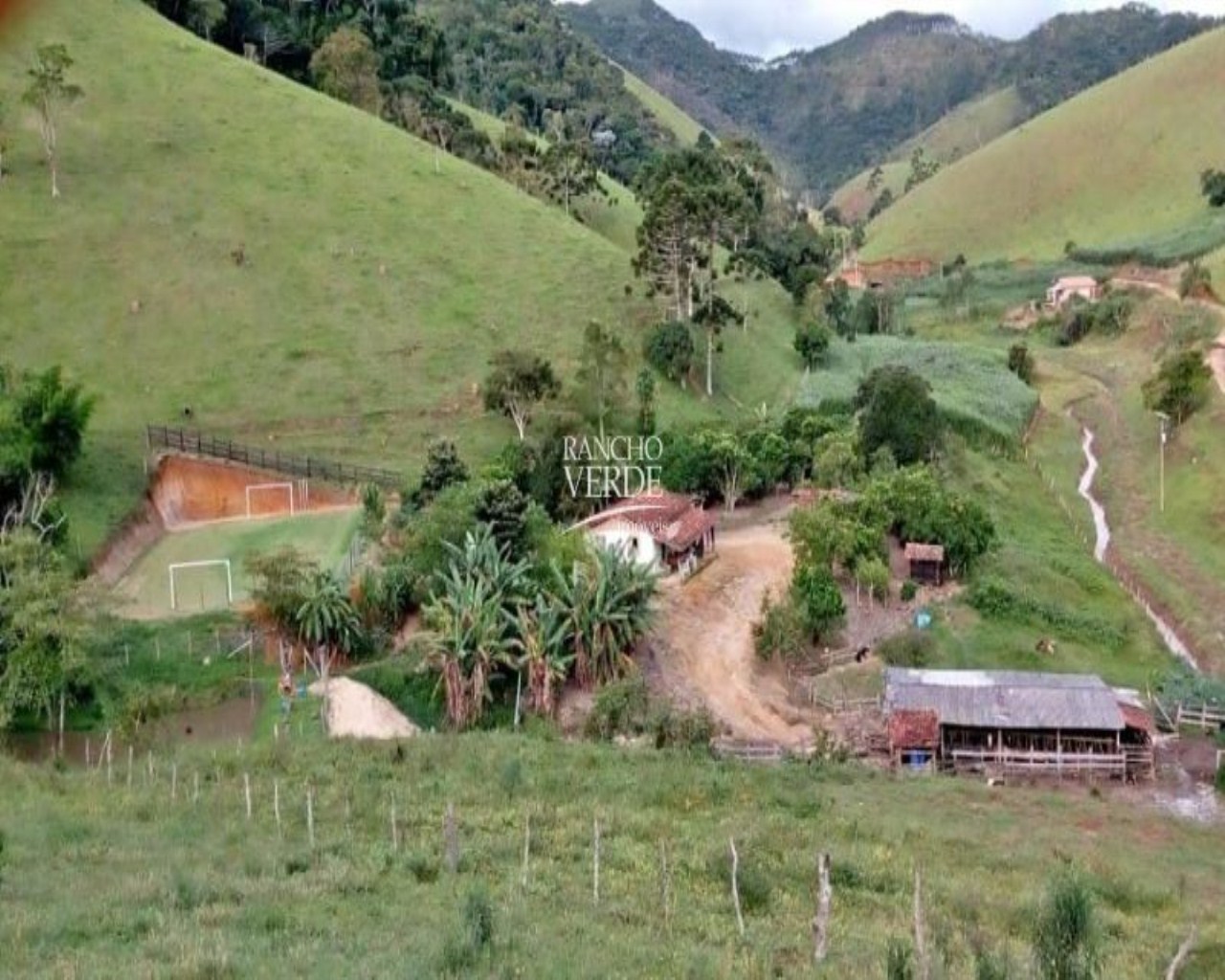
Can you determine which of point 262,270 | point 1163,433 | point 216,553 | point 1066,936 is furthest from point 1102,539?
point 1066,936

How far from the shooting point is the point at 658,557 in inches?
1428

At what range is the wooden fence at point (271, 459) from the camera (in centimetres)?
4250

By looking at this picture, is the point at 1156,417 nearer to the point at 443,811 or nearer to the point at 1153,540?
the point at 1153,540

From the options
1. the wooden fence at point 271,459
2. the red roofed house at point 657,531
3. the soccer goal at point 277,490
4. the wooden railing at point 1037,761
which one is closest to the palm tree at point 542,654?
the red roofed house at point 657,531

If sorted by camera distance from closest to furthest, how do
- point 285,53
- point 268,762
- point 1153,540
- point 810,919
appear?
point 810,919, point 268,762, point 1153,540, point 285,53

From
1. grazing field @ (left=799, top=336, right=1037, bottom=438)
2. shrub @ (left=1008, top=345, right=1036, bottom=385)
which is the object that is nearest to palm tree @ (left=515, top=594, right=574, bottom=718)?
grazing field @ (left=799, top=336, right=1037, bottom=438)

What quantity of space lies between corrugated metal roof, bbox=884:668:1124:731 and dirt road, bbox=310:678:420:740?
1145 centimetres

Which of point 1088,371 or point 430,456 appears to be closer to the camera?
point 430,456

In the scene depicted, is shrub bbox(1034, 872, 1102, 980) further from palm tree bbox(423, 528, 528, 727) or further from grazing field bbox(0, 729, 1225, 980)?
palm tree bbox(423, 528, 528, 727)

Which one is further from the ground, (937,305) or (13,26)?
A: (937,305)

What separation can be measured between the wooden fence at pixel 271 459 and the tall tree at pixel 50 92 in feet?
64.1

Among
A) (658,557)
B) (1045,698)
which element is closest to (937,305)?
(658,557)

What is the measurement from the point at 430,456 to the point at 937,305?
7011 cm

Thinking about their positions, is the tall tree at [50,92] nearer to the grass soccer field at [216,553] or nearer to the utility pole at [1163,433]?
the grass soccer field at [216,553]
